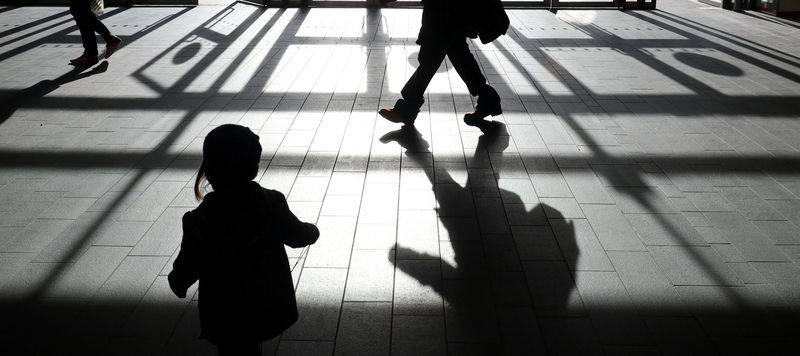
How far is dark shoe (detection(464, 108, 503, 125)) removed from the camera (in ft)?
17.4

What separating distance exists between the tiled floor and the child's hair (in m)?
1.02

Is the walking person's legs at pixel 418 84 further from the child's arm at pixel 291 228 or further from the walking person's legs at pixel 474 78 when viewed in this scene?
the child's arm at pixel 291 228

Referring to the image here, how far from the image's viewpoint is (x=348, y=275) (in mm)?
3164

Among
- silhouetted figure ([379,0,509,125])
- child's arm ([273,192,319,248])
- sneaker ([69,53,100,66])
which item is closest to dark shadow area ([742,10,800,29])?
silhouetted figure ([379,0,509,125])

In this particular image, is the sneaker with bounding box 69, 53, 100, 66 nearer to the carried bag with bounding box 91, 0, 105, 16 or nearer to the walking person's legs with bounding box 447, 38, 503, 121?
the carried bag with bounding box 91, 0, 105, 16

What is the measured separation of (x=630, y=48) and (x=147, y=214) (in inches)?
261

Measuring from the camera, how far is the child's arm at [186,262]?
6.19 feet

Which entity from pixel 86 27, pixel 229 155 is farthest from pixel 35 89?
pixel 229 155

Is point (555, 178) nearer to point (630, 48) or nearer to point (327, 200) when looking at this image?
point (327, 200)

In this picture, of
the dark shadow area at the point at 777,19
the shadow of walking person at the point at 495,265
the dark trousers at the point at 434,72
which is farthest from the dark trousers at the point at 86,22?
the dark shadow area at the point at 777,19

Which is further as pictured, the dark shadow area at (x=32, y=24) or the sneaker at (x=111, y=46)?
the dark shadow area at (x=32, y=24)

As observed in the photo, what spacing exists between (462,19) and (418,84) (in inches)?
25.0

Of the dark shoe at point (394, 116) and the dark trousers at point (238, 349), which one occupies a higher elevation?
the dark shoe at point (394, 116)

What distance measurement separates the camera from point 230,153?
1.81 metres
